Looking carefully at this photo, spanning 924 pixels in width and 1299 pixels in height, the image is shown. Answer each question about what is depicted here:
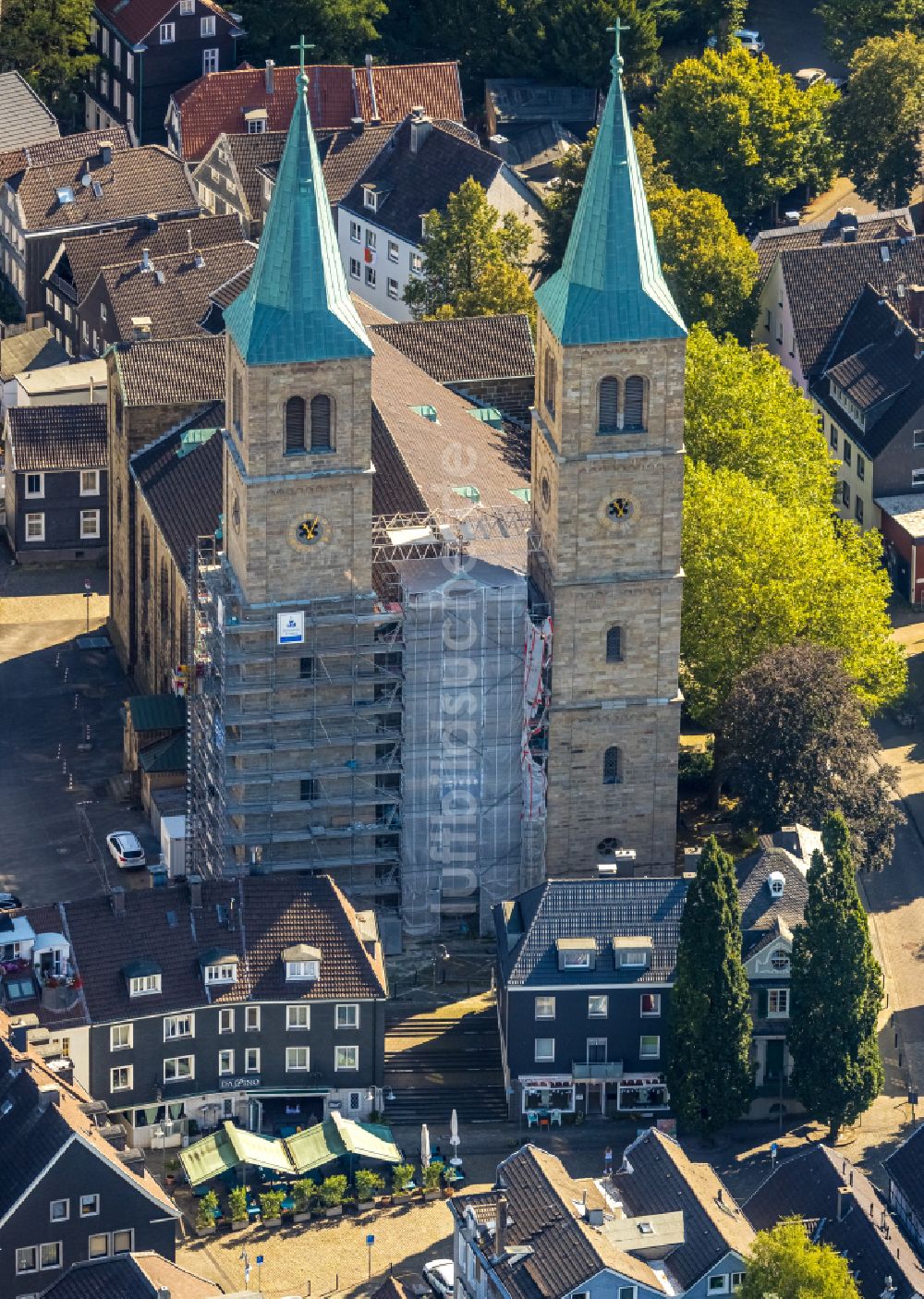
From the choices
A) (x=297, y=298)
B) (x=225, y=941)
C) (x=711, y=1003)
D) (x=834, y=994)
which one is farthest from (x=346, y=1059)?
(x=297, y=298)

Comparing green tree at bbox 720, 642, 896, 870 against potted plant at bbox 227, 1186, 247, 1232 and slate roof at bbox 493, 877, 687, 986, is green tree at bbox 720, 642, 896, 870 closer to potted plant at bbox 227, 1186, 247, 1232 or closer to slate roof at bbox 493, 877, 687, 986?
slate roof at bbox 493, 877, 687, 986

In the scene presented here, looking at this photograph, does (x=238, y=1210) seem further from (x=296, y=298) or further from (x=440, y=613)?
(x=296, y=298)

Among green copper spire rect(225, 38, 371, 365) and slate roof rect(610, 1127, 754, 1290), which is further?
green copper spire rect(225, 38, 371, 365)

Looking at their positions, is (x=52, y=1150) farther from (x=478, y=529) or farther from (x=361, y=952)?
(x=478, y=529)

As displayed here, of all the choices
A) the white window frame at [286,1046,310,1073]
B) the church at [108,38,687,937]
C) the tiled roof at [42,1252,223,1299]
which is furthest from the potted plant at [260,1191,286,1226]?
the church at [108,38,687,937]

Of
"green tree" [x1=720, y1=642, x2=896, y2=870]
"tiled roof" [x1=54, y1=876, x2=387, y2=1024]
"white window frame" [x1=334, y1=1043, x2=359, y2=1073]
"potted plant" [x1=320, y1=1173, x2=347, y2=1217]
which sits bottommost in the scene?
"potted plant" [x1=320, y1=1173, x2=347, y2=1217]

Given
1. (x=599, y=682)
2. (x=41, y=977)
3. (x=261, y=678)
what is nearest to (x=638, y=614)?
(x=599, y=682)

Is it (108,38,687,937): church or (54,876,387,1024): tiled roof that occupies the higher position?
(108,38,687,937): church
